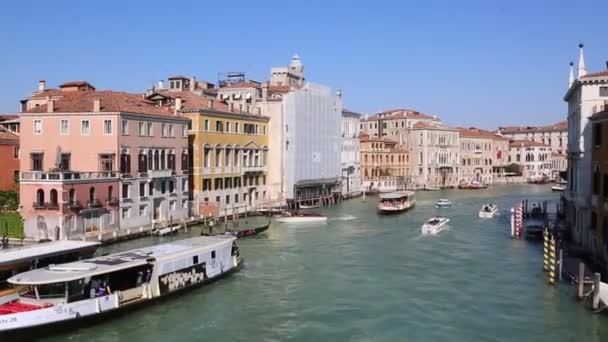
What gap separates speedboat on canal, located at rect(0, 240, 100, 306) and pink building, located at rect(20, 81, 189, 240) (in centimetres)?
626

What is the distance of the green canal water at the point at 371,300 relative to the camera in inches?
460

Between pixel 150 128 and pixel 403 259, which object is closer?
pixel 403 259

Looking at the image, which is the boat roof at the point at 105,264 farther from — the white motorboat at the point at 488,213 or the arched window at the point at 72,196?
the white motorboat at the point at 488,213

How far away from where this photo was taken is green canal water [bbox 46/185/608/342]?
11.7m

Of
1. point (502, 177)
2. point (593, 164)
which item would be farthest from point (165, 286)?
point (502, 177)

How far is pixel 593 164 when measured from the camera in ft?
55.4

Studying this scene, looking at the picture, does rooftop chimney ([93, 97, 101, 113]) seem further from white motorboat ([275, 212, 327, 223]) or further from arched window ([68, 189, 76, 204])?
white motorboat ([275, 212, 327, 223])

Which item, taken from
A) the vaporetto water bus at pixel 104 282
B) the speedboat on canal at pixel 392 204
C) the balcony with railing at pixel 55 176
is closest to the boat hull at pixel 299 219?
the speedboat on canal at pixel 392 204

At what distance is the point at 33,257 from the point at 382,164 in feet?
137

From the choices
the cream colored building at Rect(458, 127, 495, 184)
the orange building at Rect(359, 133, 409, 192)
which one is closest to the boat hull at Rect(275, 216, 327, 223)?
the orange building at Rect(359, 133, 409, 192)

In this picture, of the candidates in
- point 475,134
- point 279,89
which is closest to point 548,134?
point 475,134

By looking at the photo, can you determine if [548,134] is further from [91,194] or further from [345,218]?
[91,194]

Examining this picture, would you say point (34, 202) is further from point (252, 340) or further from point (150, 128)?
point (252, 340)

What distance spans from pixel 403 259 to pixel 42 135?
13.7 m
